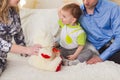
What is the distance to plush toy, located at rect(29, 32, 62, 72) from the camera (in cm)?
159

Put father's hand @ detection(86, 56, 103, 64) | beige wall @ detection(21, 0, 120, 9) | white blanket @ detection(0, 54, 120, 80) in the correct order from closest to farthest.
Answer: white blanket @ detection(0, 54, 120, 80) < father's hand @ detection(86, 56, 103, 64) < beige wall @ detection(21, 0, 120, 9)

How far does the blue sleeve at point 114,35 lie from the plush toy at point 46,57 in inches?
14.1

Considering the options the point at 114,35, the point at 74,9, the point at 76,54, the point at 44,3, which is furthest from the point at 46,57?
the point at 44,3

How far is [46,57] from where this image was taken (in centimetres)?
159

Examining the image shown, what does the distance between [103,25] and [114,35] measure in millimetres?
106

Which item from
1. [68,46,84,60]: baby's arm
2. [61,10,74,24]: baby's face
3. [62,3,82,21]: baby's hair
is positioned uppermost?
[62,3,82,21]: baby's hair

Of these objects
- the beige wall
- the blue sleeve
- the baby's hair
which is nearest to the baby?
the baby's hair

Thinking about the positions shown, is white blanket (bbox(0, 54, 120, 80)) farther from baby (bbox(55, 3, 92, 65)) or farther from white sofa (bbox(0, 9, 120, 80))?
baby (bbox(55, 3, 92, 65))

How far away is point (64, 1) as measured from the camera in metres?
2.33

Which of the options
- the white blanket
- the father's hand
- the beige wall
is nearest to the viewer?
the white blanket

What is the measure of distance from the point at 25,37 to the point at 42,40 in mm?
415

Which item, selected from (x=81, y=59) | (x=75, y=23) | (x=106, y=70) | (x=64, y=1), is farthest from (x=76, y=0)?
(x=106, y=70)

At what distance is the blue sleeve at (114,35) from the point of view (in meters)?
1.80

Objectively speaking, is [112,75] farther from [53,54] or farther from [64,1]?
[64,1]
